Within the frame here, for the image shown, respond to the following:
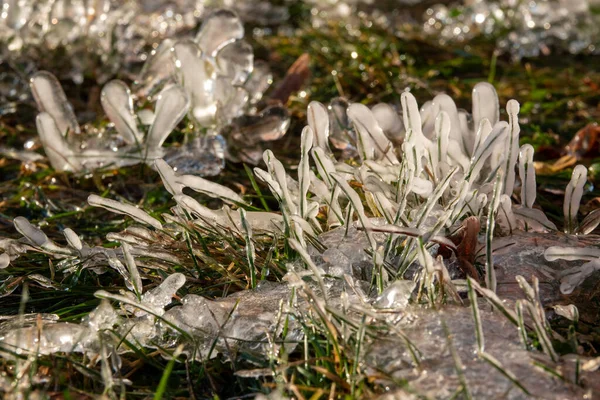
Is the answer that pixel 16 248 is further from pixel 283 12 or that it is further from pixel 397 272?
pixel 283 12

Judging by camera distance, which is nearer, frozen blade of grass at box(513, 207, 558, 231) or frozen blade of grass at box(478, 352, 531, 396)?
frozen blade of grass at box(478, 352, 531, 396)

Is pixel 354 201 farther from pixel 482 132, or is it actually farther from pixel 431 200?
pixel 482 132

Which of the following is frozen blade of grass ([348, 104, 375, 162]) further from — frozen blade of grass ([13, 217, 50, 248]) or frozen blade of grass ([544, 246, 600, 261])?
frozen blade of grass ([13, 217, 50, 248])

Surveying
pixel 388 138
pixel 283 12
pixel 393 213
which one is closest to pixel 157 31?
pixel 283 12

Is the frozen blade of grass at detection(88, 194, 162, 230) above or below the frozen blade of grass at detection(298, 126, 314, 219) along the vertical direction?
below

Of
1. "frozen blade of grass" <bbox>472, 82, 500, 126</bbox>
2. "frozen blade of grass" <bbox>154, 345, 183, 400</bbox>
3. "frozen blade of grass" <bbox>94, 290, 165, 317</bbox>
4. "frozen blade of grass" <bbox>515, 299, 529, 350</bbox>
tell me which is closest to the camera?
"frozen blade of grass" <bbox>154, 345, 183, 400</bbox>

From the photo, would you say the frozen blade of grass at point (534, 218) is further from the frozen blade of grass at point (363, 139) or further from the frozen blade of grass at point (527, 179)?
the frozen blade of grass at point (363, 139)

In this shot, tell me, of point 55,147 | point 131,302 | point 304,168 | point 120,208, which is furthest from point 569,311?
point 55,147

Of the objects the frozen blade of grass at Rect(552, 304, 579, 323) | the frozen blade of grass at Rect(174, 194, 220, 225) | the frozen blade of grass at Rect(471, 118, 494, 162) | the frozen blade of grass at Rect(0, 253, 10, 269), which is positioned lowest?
the frozen blade of grass at Rect(552, 304, 579, 323)

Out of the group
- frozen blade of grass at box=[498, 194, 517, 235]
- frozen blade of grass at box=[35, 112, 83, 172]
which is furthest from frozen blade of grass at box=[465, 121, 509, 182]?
frozen blade of grass at box=[35, 112, 83, 172]
